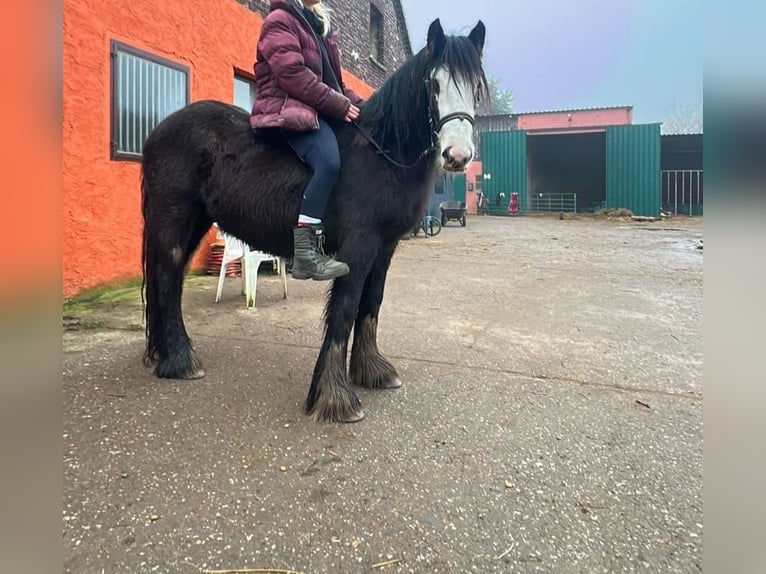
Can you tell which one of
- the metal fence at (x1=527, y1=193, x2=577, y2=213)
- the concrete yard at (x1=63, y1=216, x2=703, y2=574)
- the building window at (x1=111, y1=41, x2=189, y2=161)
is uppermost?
the metal fence at (x1=527, y1=193, x2=577, y2=213)

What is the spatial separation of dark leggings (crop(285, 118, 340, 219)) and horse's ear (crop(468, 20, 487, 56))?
88 centimetres

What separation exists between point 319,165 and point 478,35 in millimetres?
1062

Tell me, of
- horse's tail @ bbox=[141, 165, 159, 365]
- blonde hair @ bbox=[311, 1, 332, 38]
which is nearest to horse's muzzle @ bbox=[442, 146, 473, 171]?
blonde hair @ bbox=[311, 1, 332, 38]

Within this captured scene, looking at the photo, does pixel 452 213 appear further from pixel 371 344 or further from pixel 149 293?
pixel 149 293

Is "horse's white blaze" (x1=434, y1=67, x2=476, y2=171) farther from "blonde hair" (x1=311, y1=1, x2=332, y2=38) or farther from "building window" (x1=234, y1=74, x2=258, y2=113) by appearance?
"building window" (x1=234, y1=74, x2=258, y2=113)

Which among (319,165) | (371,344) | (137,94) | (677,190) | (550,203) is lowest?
(371,344)

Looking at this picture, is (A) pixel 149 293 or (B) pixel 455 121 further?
(A) pixel 149 293

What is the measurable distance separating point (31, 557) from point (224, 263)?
4.48 metres

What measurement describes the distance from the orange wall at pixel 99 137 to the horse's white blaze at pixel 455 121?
3.56 meters

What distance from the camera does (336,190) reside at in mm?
2445

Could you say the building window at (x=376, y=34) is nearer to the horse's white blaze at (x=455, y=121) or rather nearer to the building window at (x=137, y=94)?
the building window at (x=137, y=94)

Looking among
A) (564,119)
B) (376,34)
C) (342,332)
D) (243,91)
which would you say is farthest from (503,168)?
(342,332)

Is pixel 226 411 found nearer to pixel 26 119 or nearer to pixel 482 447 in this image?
pixel 482 447

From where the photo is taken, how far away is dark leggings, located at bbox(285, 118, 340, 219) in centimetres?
232
